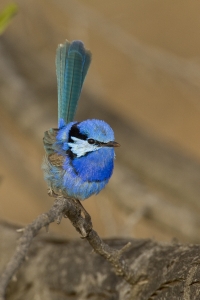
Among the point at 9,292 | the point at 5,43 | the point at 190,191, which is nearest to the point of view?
the point at 9,292

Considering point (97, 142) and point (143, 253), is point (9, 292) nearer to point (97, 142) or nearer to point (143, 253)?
point (143, 253)

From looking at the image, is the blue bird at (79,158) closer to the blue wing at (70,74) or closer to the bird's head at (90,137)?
the bird's head at (90,137)

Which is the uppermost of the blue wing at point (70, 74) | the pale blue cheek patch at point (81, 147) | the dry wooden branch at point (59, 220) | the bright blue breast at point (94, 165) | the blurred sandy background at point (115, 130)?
the blurred sandy background at point (115, 130)

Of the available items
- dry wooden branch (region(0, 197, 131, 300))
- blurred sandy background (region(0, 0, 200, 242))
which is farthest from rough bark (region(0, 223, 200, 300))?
blurred sandy background (region(0, 0, 200, 242))

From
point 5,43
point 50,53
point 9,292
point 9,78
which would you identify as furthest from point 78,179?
point 50,53

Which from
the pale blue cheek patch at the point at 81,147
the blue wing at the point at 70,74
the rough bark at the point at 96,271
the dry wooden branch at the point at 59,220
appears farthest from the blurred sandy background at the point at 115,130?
the dry wooden branch at the point at 59,220

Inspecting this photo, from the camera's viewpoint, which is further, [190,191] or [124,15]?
[124,15]

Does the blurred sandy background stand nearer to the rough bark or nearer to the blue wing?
the rough bark
